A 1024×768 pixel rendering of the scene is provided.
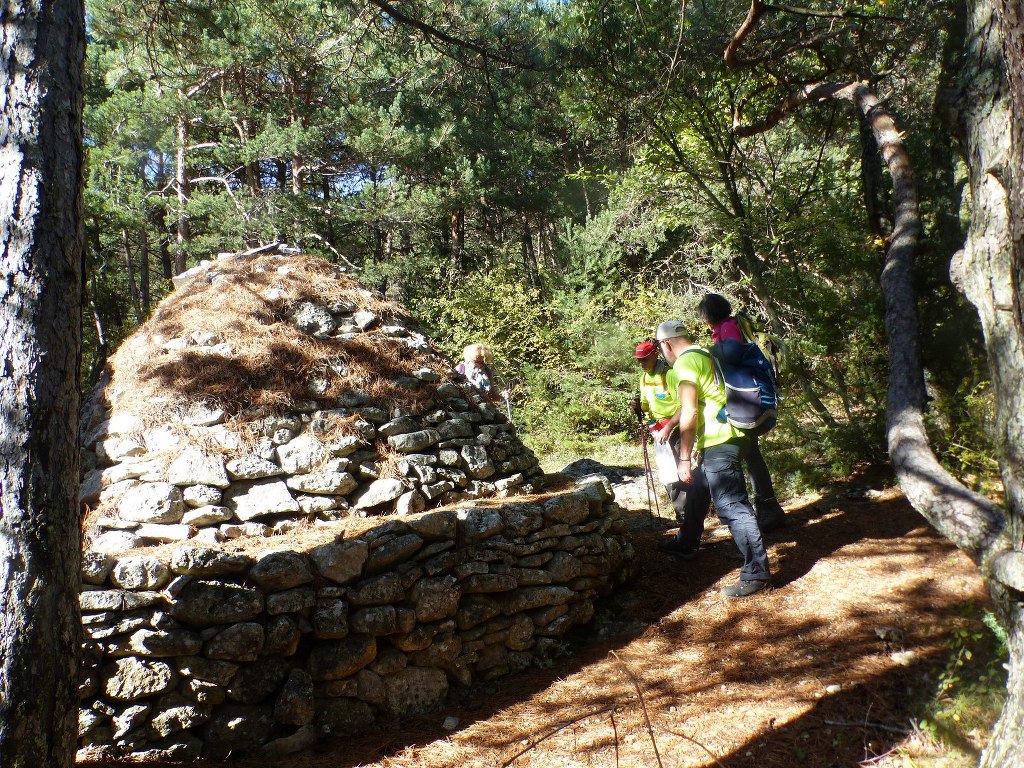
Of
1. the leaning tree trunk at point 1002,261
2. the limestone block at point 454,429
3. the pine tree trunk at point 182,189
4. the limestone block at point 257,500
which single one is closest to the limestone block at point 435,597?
the limestone block at point 257,500

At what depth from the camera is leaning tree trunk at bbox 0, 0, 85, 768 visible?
202 cm

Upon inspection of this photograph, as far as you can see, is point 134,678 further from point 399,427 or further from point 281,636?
point 399,427

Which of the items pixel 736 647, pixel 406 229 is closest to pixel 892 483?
pixel 736 647

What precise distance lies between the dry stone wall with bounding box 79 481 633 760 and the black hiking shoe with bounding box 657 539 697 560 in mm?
1034

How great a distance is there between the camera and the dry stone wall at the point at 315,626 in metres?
3.10

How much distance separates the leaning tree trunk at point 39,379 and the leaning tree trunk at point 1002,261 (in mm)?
2942

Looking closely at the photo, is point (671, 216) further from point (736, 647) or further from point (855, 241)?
point (736, 647)

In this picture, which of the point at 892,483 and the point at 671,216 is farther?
the point at 671,216

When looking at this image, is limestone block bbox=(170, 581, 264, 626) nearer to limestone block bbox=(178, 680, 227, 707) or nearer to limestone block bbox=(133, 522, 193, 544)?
limestone block bbox=(178, 680, 227, 707)

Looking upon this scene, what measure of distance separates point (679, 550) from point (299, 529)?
3.03 m

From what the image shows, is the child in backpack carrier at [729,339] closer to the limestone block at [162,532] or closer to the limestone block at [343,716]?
the limestone block at [343,716]

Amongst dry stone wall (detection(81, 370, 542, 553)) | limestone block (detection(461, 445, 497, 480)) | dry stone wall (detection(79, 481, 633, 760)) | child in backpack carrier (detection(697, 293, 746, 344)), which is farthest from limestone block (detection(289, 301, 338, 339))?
child in backpack carrier (detection(697, 293, 746, 344))

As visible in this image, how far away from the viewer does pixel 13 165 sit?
87.6 inches

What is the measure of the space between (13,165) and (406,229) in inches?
463
